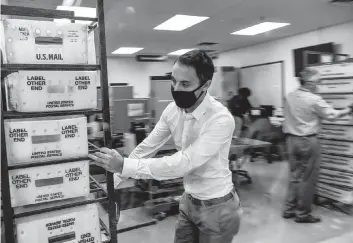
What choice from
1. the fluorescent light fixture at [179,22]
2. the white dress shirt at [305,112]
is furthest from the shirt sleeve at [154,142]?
the fluorescent light fixture at [179,22]

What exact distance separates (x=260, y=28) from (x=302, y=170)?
207 inches

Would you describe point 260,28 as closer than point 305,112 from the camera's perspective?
No

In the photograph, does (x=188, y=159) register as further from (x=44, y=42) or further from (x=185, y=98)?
(x=44, y=42)

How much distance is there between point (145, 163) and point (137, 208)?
10.2 ft

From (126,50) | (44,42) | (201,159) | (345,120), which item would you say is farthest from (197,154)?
(126,50)

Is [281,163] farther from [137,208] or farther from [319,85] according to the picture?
[137,208]

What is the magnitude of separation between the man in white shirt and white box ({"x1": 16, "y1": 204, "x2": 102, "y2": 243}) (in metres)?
0.33

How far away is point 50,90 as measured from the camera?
4.76ft

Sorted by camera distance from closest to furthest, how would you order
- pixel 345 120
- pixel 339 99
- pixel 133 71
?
pixel 345 120 → pixel 339 99 → pixel 133 71

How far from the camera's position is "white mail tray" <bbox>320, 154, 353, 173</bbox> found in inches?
148

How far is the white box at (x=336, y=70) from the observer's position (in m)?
3.68

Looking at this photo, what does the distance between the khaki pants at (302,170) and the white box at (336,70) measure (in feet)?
2.75

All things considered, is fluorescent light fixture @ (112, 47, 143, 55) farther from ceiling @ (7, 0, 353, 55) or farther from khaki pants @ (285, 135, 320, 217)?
khaki pants @ (285, 135, 320, 217)

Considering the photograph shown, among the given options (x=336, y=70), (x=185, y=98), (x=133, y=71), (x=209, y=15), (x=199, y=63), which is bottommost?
(x=185, y=98)
